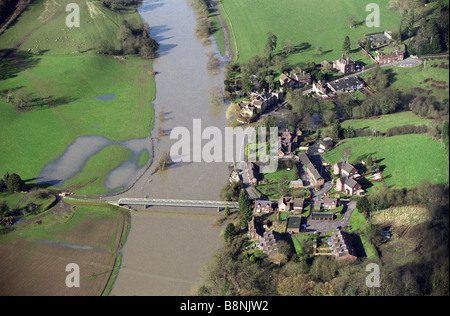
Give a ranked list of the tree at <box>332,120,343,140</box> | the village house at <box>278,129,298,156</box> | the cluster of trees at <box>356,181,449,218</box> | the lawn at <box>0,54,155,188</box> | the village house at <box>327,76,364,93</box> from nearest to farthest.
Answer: the cluster of trees at <box>356,181,449,218</box> → the village house at <box>278,129,298,156</box> → the tree at <box>332,120,343,140</box> → the lawn at <box>0,54,155,188</box> → the village house at <box>327,76,364,93</box>

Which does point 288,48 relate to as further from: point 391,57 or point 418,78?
point 418,78

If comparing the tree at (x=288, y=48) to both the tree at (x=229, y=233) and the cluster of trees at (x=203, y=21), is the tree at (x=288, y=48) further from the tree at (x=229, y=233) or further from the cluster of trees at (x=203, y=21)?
the tree at (x=229, y=233)

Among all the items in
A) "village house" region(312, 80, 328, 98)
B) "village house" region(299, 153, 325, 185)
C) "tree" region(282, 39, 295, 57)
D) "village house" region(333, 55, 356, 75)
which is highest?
"tree" region(282, 39, 295, 57)

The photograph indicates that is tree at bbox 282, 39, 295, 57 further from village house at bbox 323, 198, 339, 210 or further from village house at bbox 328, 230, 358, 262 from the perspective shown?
village house at bbox 328, 230, 358, 262

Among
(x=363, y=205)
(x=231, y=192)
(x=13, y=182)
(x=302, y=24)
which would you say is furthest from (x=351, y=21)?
(x=13, y=182)

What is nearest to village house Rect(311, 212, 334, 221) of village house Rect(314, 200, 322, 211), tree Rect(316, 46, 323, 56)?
village house Rect(314, 200, 322, 211)

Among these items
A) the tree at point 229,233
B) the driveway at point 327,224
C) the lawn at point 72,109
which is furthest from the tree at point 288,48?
the tree at point 229,233
